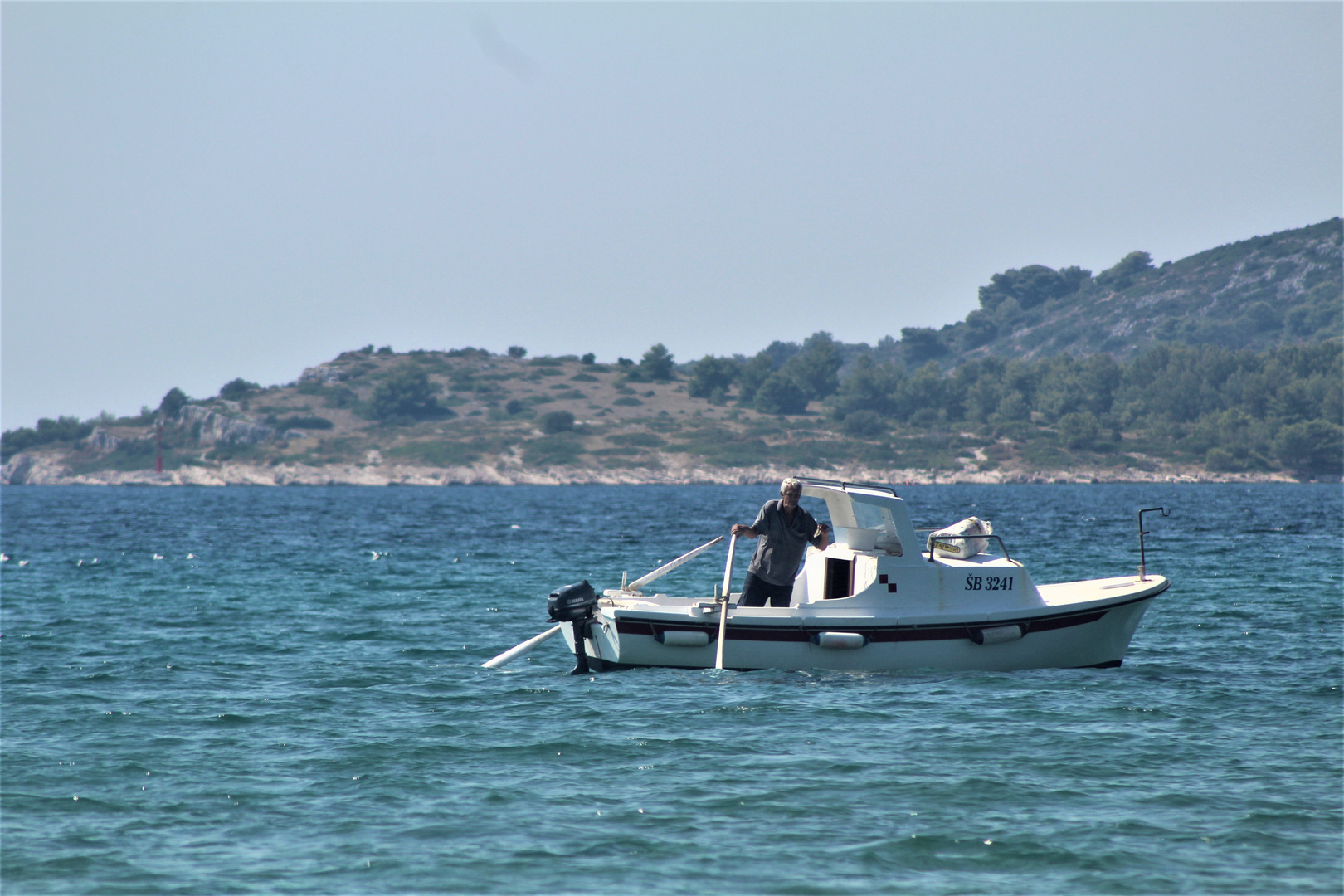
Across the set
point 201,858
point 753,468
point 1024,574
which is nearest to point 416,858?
point 201,858

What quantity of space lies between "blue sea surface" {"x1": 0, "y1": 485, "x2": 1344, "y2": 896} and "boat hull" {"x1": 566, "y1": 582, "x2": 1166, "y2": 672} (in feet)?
0.92

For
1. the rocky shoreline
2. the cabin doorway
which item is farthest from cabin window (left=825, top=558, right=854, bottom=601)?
the rocky shoreline

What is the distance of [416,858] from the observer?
31.0 ft

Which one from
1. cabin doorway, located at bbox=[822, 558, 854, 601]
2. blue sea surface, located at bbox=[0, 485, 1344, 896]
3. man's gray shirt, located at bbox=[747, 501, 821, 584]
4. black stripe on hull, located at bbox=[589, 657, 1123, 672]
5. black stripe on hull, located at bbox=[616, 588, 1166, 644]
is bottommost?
blue sea surface, located at bbox=[0, 485, 1344, 896]

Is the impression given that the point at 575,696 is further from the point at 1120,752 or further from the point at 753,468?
the point at 753,468

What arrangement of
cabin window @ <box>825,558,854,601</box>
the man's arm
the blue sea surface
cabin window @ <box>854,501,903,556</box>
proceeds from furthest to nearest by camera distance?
cabin window @ <box>825,558,854,601</box> → the man's arm → cabin window @ <box>854,501,903,556</box> → the blue sea surface

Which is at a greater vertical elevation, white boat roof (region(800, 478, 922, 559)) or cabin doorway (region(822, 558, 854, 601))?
white boat roof (region(800, 478, 922, 559))

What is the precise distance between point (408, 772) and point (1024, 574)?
9408 mm

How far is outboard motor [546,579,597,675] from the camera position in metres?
16.4

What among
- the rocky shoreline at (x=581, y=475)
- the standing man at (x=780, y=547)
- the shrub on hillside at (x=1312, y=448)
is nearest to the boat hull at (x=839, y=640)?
the standing man at (x=780, y=547)

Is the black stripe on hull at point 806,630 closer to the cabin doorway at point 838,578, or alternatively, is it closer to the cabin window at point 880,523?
the cabin doorway at point 838,578

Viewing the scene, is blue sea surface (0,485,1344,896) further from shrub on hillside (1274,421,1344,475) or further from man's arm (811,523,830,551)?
shrub on hillside (1274,421,1344,475)

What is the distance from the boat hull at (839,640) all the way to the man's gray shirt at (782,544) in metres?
0.74

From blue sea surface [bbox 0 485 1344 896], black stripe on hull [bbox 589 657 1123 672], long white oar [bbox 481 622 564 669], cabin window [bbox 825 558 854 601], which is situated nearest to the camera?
blue sea surface [bbox 0 485 1344 896]
